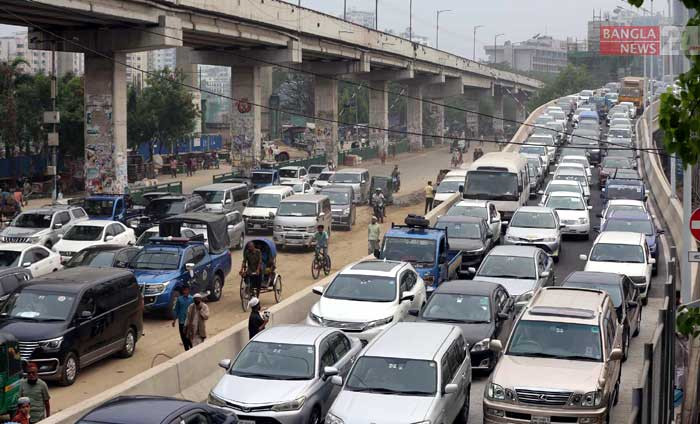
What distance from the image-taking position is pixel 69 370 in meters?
18.5

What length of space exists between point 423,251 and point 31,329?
1005 centimetres

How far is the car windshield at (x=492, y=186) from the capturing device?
37344 millimetres

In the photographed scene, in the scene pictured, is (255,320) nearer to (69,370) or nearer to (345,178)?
(69,370)

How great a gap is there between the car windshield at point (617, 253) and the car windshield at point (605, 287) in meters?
5.06

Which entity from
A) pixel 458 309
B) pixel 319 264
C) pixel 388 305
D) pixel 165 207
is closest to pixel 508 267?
pixel 388 305

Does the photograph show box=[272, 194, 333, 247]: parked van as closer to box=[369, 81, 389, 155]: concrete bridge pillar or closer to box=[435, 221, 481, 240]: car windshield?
box=[435, 221, 481, 240]: car windshield

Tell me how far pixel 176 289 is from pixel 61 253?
7539 mm

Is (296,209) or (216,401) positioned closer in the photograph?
(216,401)

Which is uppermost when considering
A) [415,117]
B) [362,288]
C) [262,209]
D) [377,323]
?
[415,117]

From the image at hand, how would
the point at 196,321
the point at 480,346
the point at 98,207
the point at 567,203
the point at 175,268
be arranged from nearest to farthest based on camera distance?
the point at 480,346 < the point at 196,321 < the point at 175,268 < the point at 567,203 < the point at 98,207

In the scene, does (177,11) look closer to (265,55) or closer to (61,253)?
(265,55)

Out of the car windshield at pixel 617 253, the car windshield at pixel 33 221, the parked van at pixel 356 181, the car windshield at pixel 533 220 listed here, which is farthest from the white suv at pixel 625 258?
the parked van at pixel 356 181

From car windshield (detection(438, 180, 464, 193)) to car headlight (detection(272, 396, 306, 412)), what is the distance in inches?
1176

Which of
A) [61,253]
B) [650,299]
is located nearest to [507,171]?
[650,299]
